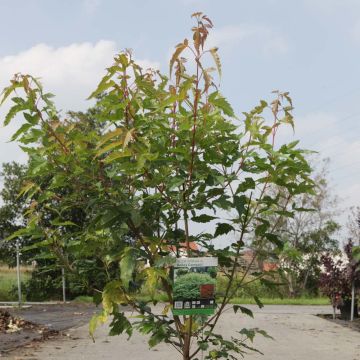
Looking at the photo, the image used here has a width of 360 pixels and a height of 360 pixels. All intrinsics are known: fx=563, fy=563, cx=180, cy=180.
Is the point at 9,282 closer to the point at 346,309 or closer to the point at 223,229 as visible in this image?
the point at 346,309

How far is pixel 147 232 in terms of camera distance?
297 cm

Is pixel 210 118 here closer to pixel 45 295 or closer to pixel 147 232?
pixel 147 232

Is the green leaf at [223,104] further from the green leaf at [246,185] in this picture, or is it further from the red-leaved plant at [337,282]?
the red-leaved plant at [337,282]

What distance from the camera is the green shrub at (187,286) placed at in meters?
2.82

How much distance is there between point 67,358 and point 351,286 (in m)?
9.72

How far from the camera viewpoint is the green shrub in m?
2.82

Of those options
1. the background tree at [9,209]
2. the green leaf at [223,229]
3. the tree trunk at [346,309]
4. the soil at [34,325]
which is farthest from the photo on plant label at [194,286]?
→ the background tree at [9,209]

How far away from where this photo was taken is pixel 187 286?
2.83 metres

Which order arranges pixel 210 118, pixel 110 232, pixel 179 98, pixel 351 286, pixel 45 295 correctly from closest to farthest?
pixel 179 98 → pixel 210 118 → pixel 110 232 → pixel 351 286 → pixel 45 295

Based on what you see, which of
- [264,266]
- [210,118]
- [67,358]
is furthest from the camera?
[67,358]

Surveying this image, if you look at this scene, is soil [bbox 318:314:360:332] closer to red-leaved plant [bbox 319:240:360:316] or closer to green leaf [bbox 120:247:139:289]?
red-leaved plant [bbox 319:240:360:316]

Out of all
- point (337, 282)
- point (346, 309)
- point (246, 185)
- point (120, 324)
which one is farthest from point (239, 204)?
point (346, 309)

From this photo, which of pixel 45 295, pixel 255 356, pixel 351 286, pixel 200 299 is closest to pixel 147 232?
pixel 200 299

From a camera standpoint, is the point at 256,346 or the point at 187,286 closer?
the point at 187,286
